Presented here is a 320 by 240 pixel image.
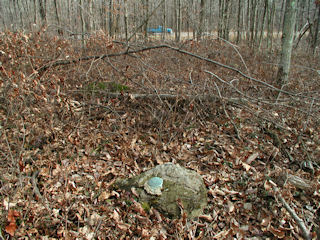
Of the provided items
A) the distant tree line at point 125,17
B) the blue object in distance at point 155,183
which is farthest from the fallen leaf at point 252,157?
the distant tree line at point 125,17

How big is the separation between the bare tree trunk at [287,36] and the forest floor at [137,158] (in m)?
0.75

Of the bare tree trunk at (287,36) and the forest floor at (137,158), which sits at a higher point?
the bare tree trunk at (287,36)

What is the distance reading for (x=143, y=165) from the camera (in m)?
3.50

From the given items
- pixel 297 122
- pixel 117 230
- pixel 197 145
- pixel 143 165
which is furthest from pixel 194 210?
pixel 297 122

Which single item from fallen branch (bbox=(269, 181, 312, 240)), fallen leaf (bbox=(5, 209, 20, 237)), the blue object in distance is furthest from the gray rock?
fallen leaf (bbox=(5, 209, 20, 237))

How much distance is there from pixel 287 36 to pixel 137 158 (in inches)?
185

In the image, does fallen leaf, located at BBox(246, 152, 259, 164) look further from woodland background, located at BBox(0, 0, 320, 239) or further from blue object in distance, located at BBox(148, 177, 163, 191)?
blue object in distance, located at BBox(148, 177, 163, 191)

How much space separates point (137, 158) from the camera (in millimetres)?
3588

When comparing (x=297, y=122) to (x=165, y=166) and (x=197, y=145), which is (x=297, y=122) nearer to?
(x=197, y=145)

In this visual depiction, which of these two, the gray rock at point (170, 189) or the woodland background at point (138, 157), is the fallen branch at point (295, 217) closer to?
the woodland background at point (138, 157)

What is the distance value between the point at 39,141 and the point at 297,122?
459 cm

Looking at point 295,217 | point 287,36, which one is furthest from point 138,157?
point 287,36

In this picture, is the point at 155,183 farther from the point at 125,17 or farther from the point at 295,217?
the point at 125,17

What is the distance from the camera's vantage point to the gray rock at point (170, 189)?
2.66 meters
